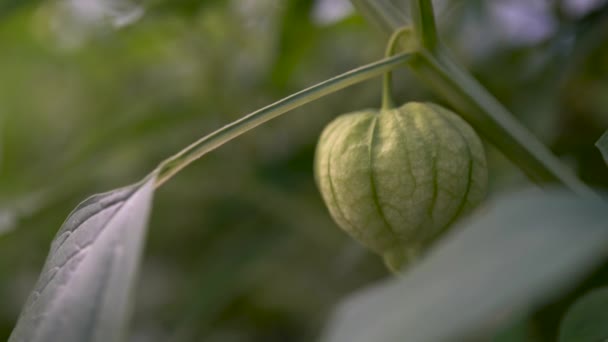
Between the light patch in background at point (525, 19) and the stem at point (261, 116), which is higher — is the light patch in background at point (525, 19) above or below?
below

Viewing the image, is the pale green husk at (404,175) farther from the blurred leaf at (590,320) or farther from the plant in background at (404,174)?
the blurred leaf at (590,320)

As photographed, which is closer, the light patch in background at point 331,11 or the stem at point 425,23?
the stem at point 425,23

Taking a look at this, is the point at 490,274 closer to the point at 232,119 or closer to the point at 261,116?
the point at 261,116

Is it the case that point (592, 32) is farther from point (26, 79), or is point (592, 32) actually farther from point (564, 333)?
point (26, 79)

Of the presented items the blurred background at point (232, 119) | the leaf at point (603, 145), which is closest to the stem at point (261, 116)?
the leaf at point (603, 145)

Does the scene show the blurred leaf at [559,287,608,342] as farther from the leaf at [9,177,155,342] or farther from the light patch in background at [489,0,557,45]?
the light patch in background at [489,0,557,45]

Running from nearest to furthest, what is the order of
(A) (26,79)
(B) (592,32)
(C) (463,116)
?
1. (C) (463,116)
2. (B) (592,32)
3. (A) (26,79)

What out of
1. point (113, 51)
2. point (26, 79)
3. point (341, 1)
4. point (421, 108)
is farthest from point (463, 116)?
point (26, 79)
